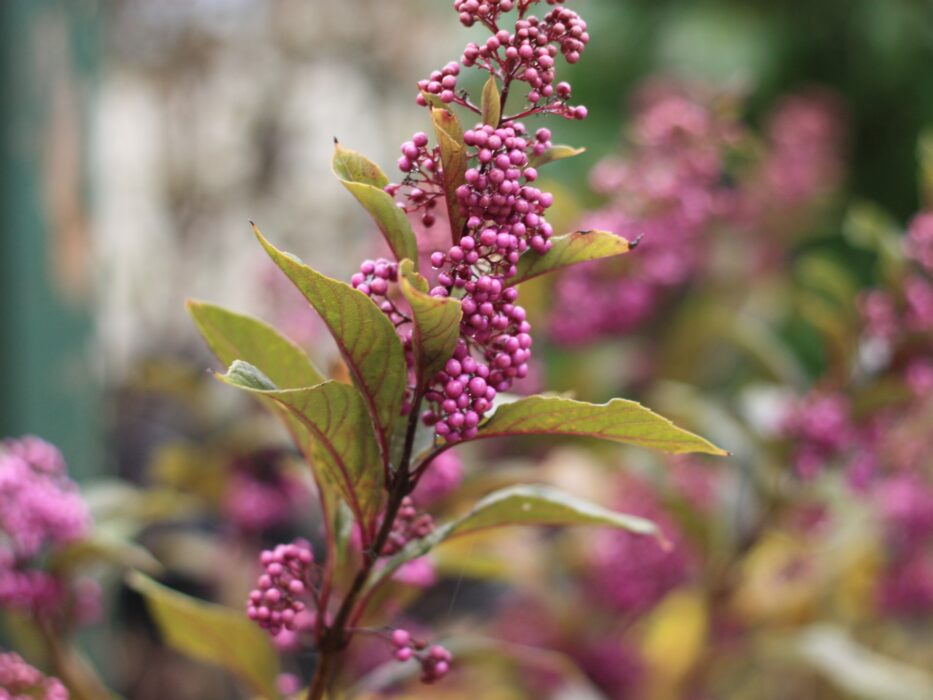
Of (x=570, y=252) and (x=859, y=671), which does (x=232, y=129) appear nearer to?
(x=859, y=671)

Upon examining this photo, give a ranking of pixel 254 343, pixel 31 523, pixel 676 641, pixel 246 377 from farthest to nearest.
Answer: pixel 676 641 < pixel 31 523 < pixel 254 343 < pixel 246 377

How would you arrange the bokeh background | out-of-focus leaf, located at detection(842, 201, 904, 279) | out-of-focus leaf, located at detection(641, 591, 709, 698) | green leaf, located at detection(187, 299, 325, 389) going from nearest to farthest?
green leaf, located at detection(187, 299, 325, 389)
out-of-focus leaf, located at detection(842, 201, 904, 279)
out-of-focus leaf, located at detection(641, 591, 709, 698)
the bokeh background

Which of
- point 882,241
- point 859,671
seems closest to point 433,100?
point 882,241

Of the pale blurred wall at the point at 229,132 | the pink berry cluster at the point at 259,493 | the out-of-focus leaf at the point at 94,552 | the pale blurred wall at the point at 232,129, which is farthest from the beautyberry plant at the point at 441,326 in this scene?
the pale blurred wall at the point at 232,129

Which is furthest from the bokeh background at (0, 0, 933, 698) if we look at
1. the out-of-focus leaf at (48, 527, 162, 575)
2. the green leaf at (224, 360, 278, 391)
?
the green leaf at (224, 360, 278, 391)

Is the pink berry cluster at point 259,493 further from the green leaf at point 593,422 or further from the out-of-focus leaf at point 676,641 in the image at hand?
the green leaf at point 593,422

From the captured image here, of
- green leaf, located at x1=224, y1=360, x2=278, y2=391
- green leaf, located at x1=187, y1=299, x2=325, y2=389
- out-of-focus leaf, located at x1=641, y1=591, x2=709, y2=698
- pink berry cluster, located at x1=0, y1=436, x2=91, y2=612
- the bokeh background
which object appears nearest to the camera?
green leaf, located at x1=224, y1=360, x2=278, y2=391

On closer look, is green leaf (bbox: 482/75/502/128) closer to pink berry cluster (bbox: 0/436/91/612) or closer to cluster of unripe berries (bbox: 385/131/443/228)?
Answer: cluster of unripe berries (bbox: 385/131/443/228)
